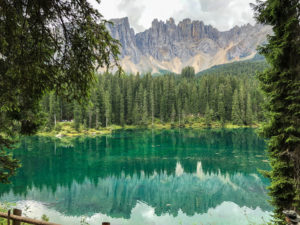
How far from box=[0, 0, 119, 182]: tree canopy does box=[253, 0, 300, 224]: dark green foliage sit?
21.3 feet

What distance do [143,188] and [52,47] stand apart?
18.1 m

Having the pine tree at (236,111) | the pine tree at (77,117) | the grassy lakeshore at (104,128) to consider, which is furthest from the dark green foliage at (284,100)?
the pine tree at (236,111)

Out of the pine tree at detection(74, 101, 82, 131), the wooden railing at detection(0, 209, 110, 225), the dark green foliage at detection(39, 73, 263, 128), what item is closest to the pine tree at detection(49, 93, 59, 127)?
the pine tree at detection(74, 101, 82, 131)

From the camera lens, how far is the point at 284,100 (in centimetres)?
879

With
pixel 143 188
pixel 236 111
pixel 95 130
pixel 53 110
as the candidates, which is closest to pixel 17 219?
pixel 143 188

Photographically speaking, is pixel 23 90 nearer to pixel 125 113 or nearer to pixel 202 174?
pixel 202 174

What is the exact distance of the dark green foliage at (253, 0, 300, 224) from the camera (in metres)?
8.38

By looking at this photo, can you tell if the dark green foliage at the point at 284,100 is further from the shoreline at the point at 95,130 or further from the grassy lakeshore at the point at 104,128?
the grassy lakeshore at the point at 104,128

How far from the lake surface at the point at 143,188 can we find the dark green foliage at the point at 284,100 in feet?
11.2

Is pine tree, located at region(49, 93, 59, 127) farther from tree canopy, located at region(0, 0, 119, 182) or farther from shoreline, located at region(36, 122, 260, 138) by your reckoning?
tree canopy, located at region(0, 0, 119, 182)

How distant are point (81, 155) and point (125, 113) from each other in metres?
53.0

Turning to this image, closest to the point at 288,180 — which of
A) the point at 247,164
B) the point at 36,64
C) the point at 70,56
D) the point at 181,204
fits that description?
the point at 70,56

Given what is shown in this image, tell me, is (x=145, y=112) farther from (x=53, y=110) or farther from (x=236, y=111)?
(x=236, y=111)

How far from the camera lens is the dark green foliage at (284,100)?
838 centimetres
